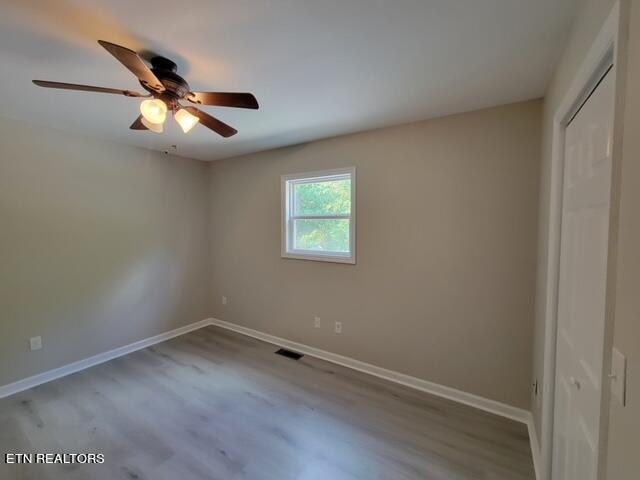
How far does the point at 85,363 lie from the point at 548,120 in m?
4.56

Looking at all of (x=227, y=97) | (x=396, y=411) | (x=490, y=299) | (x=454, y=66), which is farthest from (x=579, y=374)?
(x=227, y=97)

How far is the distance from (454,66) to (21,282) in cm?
387

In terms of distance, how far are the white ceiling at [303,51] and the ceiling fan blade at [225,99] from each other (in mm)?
→ 209

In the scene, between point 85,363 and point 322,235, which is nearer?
point 85,363

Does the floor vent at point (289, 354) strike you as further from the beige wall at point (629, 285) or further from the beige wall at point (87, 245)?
the beige wall at point (629, 285)

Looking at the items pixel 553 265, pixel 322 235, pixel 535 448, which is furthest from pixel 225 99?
pixel 535 448

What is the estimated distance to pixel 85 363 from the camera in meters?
2.97

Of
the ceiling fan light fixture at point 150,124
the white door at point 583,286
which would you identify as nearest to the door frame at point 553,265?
the white door at point 583,286

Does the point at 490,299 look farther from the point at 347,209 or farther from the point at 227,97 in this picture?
the point at 227,97

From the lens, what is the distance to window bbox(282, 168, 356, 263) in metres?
2.98

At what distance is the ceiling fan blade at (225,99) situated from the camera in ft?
5.02

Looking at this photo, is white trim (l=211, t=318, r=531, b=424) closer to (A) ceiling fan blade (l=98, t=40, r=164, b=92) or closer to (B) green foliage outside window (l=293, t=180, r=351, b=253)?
(B) green foliage outside window (l=293, t=180, r=351, b=253)

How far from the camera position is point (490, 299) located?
7.42 ft

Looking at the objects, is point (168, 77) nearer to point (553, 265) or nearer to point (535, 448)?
point (553, 265)
